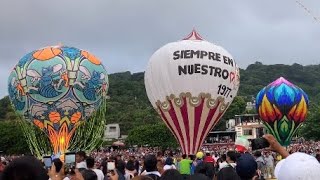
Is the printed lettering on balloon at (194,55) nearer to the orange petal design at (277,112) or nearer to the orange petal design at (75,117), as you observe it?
the orange petal design at (75,117)

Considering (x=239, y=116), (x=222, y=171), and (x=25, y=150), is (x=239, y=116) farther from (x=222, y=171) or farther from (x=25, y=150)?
(x=222, y=171)

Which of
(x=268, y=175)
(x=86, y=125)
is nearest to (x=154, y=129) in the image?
(x=86, y=125)

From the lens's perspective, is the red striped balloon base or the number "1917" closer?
the red striped balloon base

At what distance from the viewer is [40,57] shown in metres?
26.7

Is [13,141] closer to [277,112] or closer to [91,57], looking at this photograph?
[91,57]

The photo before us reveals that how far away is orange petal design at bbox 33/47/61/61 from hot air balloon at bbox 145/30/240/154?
5.32 metres

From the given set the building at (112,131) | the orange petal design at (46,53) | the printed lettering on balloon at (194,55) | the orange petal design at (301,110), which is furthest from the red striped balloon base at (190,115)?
the building at (112,131)

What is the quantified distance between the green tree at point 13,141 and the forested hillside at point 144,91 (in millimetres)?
17114

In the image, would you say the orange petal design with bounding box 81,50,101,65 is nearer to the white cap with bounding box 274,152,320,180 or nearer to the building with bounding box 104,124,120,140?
the white cap with bounding box 274,152,320,180

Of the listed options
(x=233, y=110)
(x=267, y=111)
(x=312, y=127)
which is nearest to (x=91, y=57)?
(x=267, y=111)

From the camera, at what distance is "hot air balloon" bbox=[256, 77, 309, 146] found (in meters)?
30.8

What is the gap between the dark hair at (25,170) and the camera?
2965 mm

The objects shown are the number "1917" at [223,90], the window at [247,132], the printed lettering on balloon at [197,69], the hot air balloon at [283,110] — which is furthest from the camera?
the window at [247,132]

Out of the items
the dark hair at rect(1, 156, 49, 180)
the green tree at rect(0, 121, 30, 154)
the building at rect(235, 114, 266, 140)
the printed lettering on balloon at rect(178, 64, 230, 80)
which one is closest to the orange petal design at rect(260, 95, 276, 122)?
the printed lettering on balloon at rect(178, 64, 230, 80)
